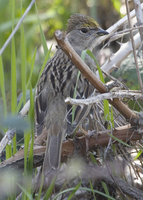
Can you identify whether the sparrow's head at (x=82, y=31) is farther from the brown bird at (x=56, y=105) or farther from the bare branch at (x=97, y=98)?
the bare branch at (x=97, y=98)

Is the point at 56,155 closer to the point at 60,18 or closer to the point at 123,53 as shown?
the point at 123,53

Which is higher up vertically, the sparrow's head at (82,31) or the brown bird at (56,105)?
the sparrow's head at (82,31)

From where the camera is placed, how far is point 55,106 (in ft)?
8.05

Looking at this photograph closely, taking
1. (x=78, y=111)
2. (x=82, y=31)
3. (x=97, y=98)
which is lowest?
(x=78, y=111)

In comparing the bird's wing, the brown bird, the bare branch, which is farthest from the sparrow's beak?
the bare branch

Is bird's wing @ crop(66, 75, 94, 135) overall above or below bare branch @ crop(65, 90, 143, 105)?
below

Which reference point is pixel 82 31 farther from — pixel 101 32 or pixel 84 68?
Answer: pixel 84 68

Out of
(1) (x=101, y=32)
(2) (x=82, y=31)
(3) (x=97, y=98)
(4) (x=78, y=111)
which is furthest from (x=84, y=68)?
(2) (x=82, y=31)

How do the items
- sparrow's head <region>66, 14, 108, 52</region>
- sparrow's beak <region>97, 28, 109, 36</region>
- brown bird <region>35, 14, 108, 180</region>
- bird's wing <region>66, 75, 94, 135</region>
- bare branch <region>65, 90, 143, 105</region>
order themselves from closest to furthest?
bare branch <region>65, 90, 143, 105</region>, brown bird <region>35, 14, 108, 180</region>, bird's wing <region>66, 75, 94, 135</region>, sparrow's beak <region>97, 28, 109, 36</region>, sparrow's head <region>66, 14, 108, 52</region>

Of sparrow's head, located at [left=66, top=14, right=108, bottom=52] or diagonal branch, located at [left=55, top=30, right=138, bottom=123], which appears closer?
diagonal branch, located at [left=55, top=30, right=138, bottom=123]

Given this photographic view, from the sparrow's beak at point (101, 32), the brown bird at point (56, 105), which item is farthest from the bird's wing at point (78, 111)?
the sparrow's beak at point (101, 32)

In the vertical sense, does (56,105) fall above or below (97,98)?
below

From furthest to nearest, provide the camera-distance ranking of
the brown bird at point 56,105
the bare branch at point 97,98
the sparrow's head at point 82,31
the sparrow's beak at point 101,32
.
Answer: the sparrow's head at point 82,31 → the sparrow's beak at point 101,32 → the brown bird at point 56,105 → the bare branch at point 97,98

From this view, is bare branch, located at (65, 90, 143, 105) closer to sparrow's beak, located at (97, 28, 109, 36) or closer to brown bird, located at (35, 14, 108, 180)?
brown bird, located at (35, 14, 108, 180)
